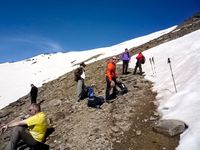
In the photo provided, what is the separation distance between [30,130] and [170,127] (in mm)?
5458

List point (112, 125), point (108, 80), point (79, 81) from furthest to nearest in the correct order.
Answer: point (79, 81), point (108, 80), point (112, 125)

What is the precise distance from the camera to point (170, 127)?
417 inches

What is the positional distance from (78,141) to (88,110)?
3.45 m

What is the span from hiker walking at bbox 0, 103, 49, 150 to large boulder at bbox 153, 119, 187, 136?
466 centimetres

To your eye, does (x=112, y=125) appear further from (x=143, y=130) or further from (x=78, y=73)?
(x=78, y=73)

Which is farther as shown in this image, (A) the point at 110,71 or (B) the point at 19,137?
(A) the point at 110,71

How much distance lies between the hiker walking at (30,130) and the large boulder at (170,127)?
4.66 meters

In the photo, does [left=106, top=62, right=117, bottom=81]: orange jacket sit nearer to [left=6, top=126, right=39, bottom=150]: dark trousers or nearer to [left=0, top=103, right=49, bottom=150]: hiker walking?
[left=0, top=103, right=49, bottom=150]: hiker walking

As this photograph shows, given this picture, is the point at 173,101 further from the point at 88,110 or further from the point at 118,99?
the point at 88,110

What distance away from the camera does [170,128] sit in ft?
34.6

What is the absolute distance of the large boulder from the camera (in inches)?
407

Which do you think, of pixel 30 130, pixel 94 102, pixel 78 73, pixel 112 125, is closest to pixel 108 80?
pixel 94 102

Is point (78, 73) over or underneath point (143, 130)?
over

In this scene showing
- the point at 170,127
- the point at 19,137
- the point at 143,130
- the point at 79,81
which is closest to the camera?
the point at 19,137
